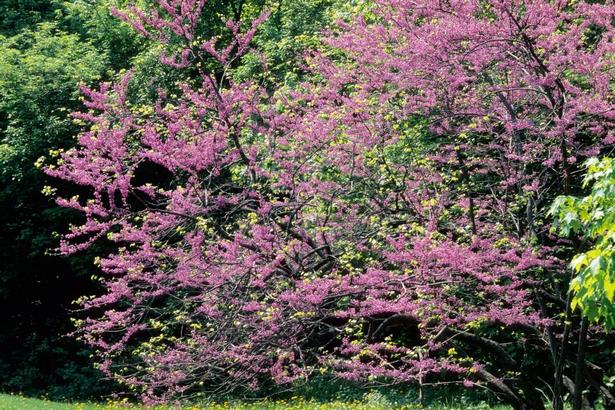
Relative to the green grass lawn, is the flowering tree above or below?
above

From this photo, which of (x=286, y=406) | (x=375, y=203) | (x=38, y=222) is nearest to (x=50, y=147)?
(x=38, y=222)

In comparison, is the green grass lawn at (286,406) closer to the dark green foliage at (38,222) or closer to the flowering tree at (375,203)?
the flowering tree at (375,203)

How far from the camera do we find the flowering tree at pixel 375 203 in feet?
22.9

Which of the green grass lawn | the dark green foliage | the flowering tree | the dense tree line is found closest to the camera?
the flowering tree

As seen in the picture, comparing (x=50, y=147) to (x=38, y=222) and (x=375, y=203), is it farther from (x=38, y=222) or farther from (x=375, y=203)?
(x=375, y=203)

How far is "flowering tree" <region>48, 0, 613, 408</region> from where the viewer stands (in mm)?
6988

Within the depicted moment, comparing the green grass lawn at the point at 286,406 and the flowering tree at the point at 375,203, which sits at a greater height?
the flowering tree at the point at 375,203

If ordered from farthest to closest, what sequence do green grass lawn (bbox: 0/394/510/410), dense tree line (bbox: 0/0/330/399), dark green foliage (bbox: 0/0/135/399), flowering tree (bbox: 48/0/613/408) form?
1. dark green foliage (bbox: 0/0/135/399)
2. dense tree line (bbox: 0/0/330/399)
3. green grass lawn (bbox: 0/394/510/410)
4. flowering tree (bbox: 48/0/613/408)

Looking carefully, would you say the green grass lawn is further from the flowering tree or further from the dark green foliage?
the dark green foliage

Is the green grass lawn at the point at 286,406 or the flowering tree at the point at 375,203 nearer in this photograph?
the flowering tree at the point at 375,203

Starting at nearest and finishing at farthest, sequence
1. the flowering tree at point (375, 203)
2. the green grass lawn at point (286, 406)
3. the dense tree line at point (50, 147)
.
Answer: the flowering tree at point (375, 203) < the green grass lawn at point (286, 406) < the dense tree line at point (50, 147)

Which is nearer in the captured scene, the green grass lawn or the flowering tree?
the flowering tree

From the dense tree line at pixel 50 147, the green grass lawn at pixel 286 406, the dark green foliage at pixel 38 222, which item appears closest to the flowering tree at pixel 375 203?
the green grass lawn at pixel 286 406

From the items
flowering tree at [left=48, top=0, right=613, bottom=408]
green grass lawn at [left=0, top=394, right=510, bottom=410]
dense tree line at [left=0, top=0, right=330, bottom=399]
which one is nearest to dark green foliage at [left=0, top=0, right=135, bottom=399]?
dense tree line at [left=0, top=0, right=330, bottom=399]
